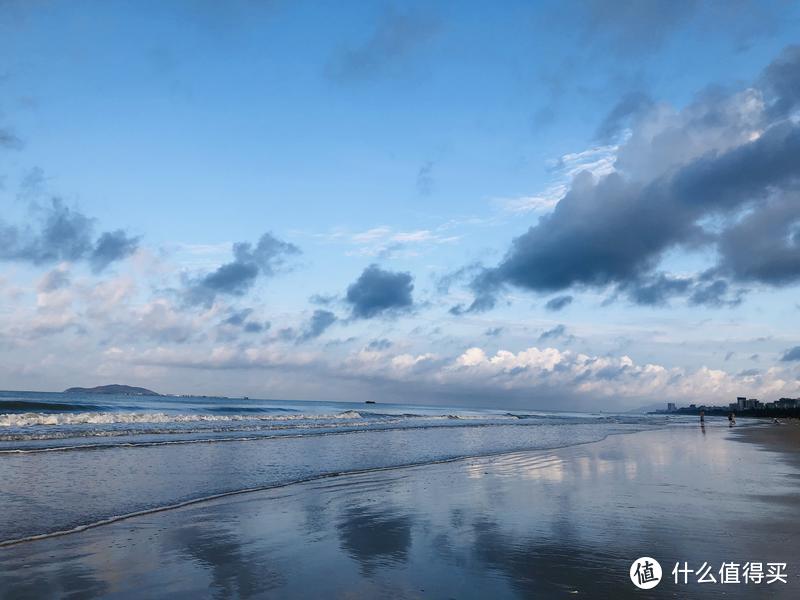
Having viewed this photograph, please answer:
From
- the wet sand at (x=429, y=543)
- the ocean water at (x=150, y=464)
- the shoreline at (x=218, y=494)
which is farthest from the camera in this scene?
the ocean water at (x=150, y=464)

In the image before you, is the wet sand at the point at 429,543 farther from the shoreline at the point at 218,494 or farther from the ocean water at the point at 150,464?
the ocean water at the point at 150,464

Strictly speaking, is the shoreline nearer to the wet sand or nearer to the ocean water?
the ocean water

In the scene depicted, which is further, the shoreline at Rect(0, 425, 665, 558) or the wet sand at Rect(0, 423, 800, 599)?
the shoreline at Rect(0, 425, 665, 558)

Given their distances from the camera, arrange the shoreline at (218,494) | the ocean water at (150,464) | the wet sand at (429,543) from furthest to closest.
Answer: the ocean water at (150,464)
the shoreline at (218,494)
the wet sand at (429,543)

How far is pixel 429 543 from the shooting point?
8.84m

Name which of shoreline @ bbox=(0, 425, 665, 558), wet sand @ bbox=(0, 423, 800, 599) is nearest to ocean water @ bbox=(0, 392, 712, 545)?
shoreline @ bbox=(0, 425, 665, 558)

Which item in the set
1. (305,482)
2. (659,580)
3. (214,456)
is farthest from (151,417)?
(659,580)

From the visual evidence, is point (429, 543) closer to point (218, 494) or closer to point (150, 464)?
point (218, 494)

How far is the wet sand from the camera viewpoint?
22.1 feet

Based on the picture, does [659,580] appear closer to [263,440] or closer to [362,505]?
[362,505]

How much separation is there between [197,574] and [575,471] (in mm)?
13274

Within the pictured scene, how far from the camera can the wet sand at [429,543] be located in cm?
674

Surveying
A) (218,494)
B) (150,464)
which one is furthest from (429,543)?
(150,464)

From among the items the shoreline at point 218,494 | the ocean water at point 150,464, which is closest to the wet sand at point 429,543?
the shoreline at point 218,494
